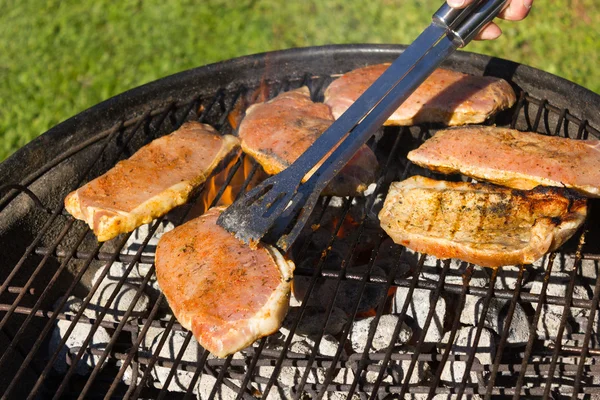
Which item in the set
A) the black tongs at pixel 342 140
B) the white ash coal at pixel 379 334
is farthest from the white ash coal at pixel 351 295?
the black tongs at pixel 342 140

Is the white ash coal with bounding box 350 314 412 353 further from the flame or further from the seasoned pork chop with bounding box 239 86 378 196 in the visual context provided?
the flame

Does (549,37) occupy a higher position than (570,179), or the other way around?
(570,179)

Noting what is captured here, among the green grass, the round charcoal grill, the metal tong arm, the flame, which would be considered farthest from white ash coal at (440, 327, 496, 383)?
the green grass

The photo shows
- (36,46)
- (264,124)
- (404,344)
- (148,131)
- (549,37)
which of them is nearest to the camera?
(404,344)

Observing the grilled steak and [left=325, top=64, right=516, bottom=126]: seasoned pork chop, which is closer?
the grilled steak

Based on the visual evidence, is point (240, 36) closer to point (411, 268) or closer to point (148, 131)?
point (148, 131)

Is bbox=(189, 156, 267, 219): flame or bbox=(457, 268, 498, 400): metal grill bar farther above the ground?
bbox=(457, 268, 498, 400): metal grill bar

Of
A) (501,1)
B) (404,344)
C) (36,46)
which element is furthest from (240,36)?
(404,344)
